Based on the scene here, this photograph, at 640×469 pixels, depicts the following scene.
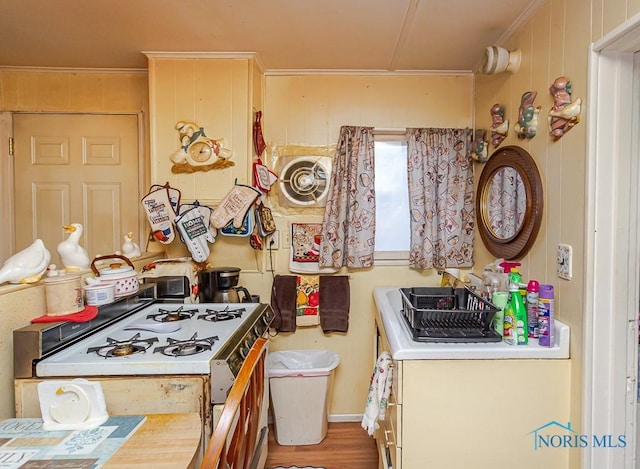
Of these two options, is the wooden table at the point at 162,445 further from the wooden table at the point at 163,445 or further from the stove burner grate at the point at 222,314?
the stove burner grate at the point at 222,314

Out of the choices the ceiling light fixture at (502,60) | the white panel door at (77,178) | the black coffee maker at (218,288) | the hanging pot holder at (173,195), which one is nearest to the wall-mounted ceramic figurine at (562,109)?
the ceiling light fixture at (502,60)

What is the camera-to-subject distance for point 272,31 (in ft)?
6.31

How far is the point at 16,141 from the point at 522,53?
3.04 metres

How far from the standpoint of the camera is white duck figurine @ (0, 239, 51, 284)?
1290 millimetres

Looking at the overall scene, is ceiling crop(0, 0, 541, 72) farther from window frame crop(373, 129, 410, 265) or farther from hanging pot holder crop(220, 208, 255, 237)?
hanging pot holder crop(220, 208, 255, 237)

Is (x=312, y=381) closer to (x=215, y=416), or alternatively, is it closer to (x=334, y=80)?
(x=215, y=416)

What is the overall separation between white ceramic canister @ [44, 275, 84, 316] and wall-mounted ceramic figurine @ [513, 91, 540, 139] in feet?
6.42

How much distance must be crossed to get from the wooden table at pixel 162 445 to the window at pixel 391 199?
1701 mm

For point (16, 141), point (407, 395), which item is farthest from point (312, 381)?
point (16, 141)

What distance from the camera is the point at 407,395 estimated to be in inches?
53.2

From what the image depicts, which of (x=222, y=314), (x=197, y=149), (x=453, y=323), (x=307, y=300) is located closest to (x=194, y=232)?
(x=197, y=149)

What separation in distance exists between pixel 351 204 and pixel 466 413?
1346 mm

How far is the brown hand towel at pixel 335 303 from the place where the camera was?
241 cm

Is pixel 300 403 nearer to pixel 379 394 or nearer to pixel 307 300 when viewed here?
pixel 307 300
